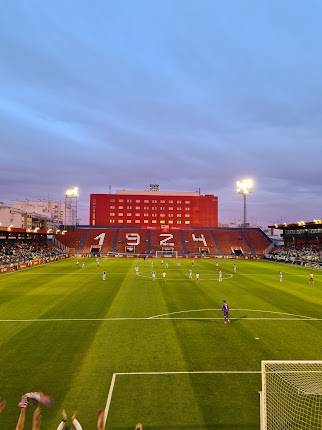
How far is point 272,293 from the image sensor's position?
35.0m

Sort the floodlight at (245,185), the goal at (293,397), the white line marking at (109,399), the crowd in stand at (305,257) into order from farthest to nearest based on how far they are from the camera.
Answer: the floodlight at (245,185), the crowd in stand at (305,257), the white line marking at (109,399), the goal at (293,397)

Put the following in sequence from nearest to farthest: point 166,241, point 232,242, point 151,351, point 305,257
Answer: point 151,351
point 305,257
point 232,242
point 166,241

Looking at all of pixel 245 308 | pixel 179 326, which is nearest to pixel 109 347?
pixel 179 326

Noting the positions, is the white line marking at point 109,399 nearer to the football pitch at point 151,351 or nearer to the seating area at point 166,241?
the football pitch at point 151,351

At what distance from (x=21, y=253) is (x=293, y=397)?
71.5 meters

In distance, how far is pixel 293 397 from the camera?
12.4 m

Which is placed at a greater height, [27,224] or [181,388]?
[27,224]

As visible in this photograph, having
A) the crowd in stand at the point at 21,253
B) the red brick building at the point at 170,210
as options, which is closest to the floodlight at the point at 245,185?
the crowd in stand at the point at 21,253

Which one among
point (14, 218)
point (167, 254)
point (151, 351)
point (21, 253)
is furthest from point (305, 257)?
point (14, 218)

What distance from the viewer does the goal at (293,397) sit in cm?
1076

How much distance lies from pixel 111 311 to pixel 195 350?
10195 mm

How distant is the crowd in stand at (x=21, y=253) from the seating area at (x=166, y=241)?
35.5 ft

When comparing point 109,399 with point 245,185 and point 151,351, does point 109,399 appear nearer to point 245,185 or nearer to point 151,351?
point 151,351

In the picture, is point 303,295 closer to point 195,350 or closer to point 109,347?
point 195,350
